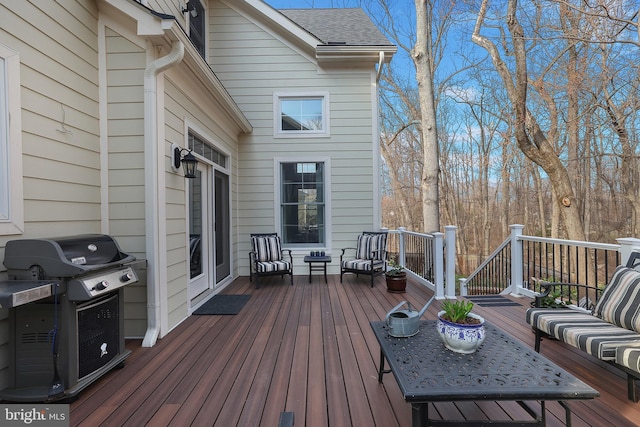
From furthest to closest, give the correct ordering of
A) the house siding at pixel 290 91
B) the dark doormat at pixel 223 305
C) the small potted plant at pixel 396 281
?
1. the house siding at pixel 290 91
2. the small potted plant at pixel 396 281
3. the dark doormat at pixel 223 305

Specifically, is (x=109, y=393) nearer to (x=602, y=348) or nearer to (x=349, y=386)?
(x=349, y=386)

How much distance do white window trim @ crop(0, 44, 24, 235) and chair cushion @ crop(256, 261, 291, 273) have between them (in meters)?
3.32

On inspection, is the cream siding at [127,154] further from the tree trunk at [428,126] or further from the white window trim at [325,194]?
the tree trunk at [428,126]

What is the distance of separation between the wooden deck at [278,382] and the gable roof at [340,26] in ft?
17.2

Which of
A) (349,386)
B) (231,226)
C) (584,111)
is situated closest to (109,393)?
(349,386)

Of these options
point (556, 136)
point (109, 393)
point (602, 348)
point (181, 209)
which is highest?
point (556, 136)

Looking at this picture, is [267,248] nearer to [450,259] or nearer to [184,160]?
[184,160]

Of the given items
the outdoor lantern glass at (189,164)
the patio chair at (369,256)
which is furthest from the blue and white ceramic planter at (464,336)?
the patio chair at (369,256)

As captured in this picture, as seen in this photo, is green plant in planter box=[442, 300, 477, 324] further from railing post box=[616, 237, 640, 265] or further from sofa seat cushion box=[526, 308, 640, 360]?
railing post box=[616, 237, 640, 265]

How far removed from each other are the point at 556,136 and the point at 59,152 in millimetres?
11592

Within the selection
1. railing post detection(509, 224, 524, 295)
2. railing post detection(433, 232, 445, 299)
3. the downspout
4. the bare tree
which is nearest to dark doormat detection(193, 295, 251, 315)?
the downspout

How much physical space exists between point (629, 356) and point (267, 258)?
4.71m

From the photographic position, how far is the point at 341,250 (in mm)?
6129

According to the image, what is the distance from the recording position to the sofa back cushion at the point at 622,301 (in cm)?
227
